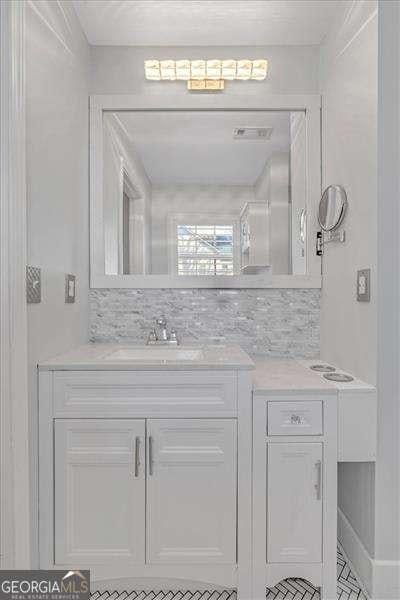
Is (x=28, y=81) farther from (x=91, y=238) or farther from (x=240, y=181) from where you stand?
(x=240, y=181)

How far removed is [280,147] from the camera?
2145 mm

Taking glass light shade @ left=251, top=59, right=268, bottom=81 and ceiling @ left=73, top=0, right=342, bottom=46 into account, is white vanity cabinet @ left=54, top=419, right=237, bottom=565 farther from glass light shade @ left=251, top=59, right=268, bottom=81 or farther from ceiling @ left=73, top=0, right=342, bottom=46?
ceiling @ left=73, top=0, right=342, bottom=46

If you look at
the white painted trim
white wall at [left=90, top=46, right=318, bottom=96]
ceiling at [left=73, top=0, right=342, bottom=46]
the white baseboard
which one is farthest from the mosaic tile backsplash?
ceiling at [left=73, top=0, right=342, bottom=46]

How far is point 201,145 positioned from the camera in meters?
2.16

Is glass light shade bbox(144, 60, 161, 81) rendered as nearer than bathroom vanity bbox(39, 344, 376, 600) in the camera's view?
No

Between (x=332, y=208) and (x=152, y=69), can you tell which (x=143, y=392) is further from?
(x=152, y=69)

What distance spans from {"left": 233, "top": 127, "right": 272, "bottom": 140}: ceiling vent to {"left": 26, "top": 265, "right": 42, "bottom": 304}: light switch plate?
128 centimetres

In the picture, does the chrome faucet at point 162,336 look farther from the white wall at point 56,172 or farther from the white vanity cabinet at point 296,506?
the white vanity cabinet at point 296,506

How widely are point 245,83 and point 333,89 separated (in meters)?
0.47

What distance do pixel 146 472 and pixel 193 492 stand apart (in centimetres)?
19

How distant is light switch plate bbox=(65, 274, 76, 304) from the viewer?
181cm

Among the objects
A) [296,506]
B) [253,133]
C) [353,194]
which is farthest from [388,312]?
[253,133]

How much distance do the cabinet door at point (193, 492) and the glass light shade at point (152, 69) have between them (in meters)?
1.71

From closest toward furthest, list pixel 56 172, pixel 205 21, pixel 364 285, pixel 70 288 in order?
pixel 364 285, pixel 56 172, pixel 70 288, pixel 205 21
